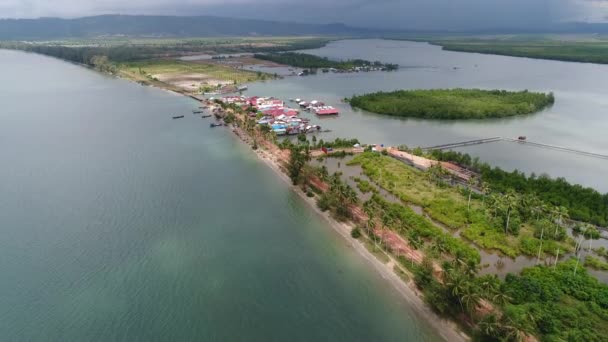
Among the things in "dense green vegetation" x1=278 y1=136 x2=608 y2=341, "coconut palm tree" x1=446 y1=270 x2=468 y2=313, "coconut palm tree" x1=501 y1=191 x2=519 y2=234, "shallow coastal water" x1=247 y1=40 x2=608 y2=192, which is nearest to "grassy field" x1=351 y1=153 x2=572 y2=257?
"dense green vegetation" x1=278 y1=136 x2=608 y2=341

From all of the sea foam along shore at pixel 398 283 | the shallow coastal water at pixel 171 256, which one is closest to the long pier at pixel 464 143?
the sea foam along shore at pixel 398 283

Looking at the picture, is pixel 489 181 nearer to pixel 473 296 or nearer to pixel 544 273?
pixel 544 273

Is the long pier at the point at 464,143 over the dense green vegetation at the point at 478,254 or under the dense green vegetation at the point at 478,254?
over

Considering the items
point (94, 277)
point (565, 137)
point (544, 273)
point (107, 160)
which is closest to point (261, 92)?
point (107, 160)

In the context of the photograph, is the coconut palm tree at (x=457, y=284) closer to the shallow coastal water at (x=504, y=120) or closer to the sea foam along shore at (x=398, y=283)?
the sea foam along shore at (x=398, y=283)

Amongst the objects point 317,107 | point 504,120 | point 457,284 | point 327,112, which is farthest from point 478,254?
Answer: point 317,107

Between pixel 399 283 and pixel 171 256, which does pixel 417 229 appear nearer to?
pixel 399 283
